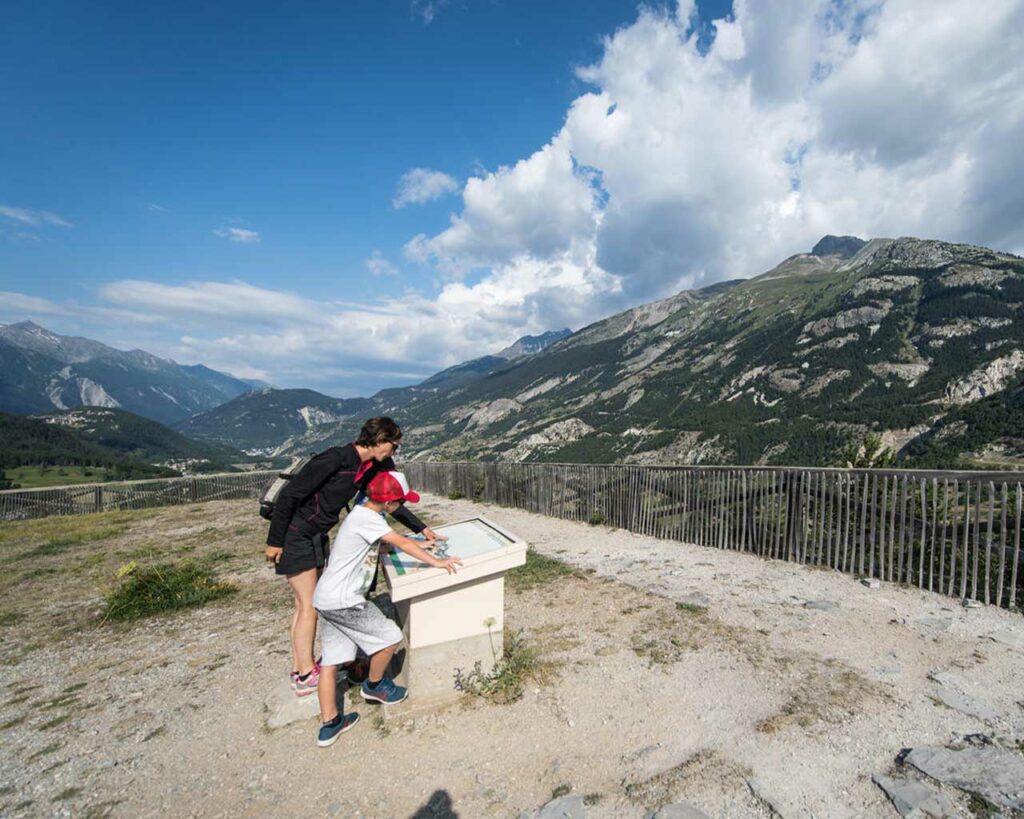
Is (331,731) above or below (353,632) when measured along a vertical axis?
below

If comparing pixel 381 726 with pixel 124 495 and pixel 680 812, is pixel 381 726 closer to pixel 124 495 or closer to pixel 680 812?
pixel 680 812

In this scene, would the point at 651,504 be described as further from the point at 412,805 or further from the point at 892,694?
the point at 412,805

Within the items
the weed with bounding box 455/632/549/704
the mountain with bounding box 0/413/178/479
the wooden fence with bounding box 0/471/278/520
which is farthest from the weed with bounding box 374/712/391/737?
the mountain with bounding box 0/413/178/479

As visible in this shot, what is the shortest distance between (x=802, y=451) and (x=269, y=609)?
441ft

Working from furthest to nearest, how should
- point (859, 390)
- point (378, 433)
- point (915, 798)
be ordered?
point (859, 390), point (378, 433), point (915, 798)

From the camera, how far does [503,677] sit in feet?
13.7

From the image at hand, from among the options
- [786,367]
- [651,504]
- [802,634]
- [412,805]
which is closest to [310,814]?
[412,805]

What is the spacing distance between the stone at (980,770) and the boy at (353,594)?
324cm

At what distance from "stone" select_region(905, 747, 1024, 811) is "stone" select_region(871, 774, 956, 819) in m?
0.17

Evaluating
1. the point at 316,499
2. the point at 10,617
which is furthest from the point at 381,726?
the point at 10,617

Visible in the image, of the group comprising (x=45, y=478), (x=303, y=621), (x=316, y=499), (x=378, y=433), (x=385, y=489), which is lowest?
(x=45, y=478)

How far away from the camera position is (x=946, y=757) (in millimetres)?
3020

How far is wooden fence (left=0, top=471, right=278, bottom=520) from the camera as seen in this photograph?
17.6 meters

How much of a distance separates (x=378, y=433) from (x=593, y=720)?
2.75m
